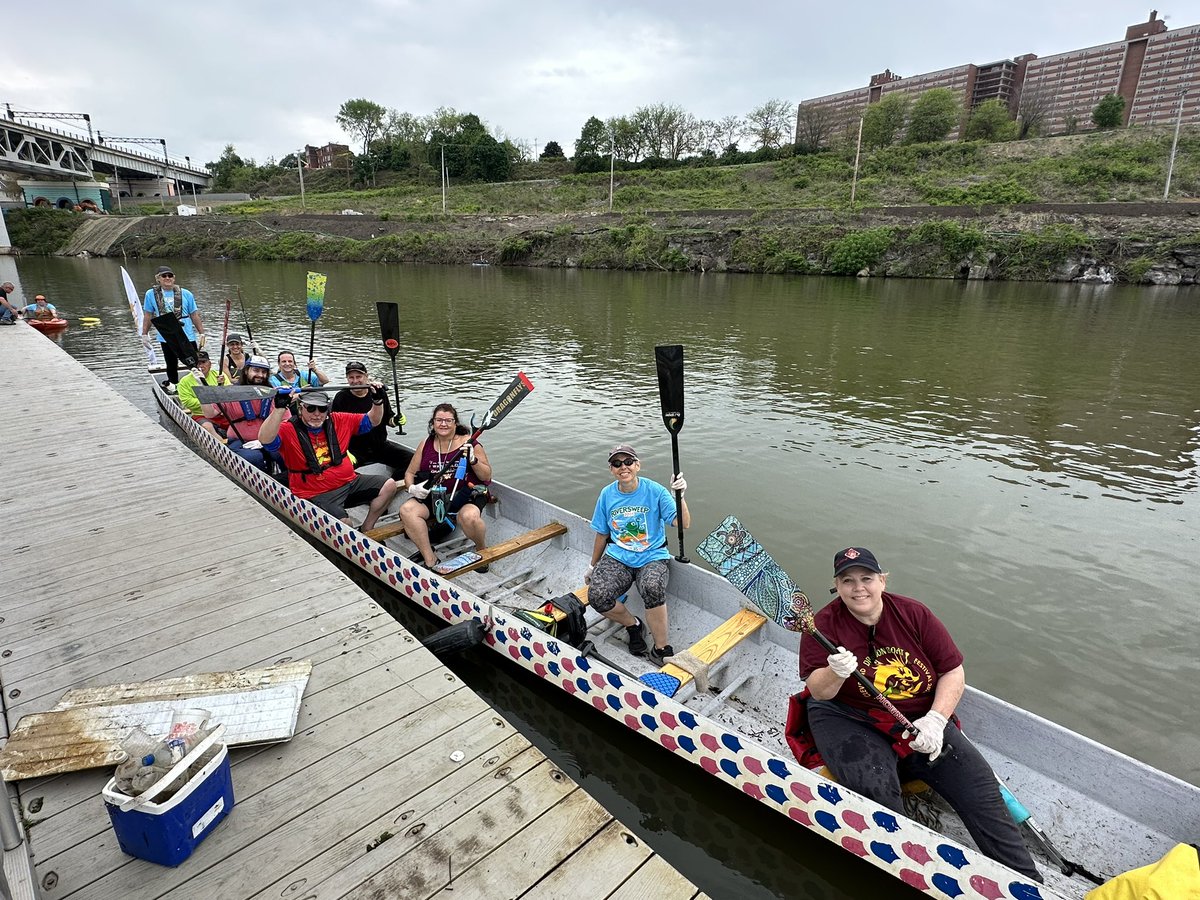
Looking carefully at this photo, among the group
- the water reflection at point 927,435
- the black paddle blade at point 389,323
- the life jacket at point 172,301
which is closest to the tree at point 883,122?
the water reflection at point 927,435

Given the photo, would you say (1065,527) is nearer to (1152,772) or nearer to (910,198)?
(1152,772)

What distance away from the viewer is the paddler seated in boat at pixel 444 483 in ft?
22.9

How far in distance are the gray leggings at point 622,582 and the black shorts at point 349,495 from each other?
11.5 ft

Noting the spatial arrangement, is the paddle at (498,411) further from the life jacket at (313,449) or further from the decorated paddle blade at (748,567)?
the decorated paddle blade at (748,567)

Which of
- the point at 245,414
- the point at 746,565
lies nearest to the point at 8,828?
the point at 746,565

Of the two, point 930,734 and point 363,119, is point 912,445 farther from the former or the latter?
point 363,119

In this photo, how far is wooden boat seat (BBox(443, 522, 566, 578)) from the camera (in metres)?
6.62

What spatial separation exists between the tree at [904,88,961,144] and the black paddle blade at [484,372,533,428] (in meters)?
79.9

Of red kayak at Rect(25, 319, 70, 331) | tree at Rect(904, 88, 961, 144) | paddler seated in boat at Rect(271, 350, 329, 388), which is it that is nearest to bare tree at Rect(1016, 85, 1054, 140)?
tree at Rect(904, 88, 961, 144)

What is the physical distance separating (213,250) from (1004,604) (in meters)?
71.1

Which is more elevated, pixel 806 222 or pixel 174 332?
pixel 806 222

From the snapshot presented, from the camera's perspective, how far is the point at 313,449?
7.57 m

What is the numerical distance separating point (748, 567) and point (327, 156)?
129 meters

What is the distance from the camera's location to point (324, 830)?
322 centimetres
